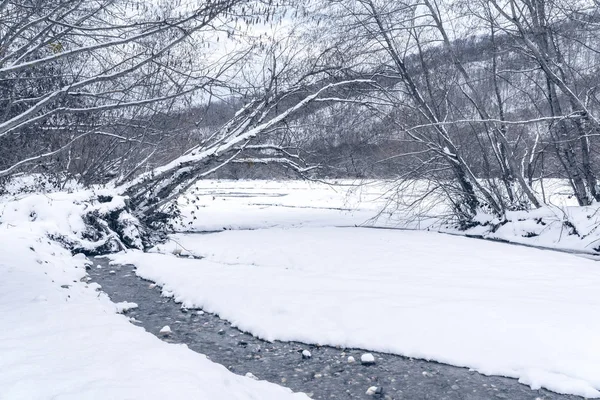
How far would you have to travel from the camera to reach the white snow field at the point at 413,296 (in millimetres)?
4020

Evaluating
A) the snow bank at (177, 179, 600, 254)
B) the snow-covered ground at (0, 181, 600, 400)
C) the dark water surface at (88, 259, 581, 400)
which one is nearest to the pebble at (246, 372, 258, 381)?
the dark water surface at (88, 259, 581, 400)

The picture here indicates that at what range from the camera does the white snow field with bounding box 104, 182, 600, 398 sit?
4.02 meters

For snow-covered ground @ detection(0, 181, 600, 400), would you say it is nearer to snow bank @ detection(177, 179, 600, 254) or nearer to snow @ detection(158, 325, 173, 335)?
snow bank @ detection(177, 179, 600, 254)

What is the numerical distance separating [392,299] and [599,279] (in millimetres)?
2929

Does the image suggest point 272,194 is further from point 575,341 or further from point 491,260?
point 575,341

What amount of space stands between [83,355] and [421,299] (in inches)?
123

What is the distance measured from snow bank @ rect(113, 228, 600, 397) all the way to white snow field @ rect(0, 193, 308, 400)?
1.08 metres

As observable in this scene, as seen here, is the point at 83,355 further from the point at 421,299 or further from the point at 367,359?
the point at 421,299

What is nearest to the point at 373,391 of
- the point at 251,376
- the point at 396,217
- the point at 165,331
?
the point at 251,376

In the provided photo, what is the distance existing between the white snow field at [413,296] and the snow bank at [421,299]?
12 mm

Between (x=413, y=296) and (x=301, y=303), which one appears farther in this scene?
(x=413, y=296)

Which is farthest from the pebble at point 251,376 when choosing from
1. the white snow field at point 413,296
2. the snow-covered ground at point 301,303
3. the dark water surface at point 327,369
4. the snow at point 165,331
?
the snow at point 165,331

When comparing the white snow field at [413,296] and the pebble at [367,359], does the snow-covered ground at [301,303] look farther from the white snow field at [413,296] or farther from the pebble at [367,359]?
the pebble at [367,359]

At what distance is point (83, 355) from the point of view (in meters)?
3.54
